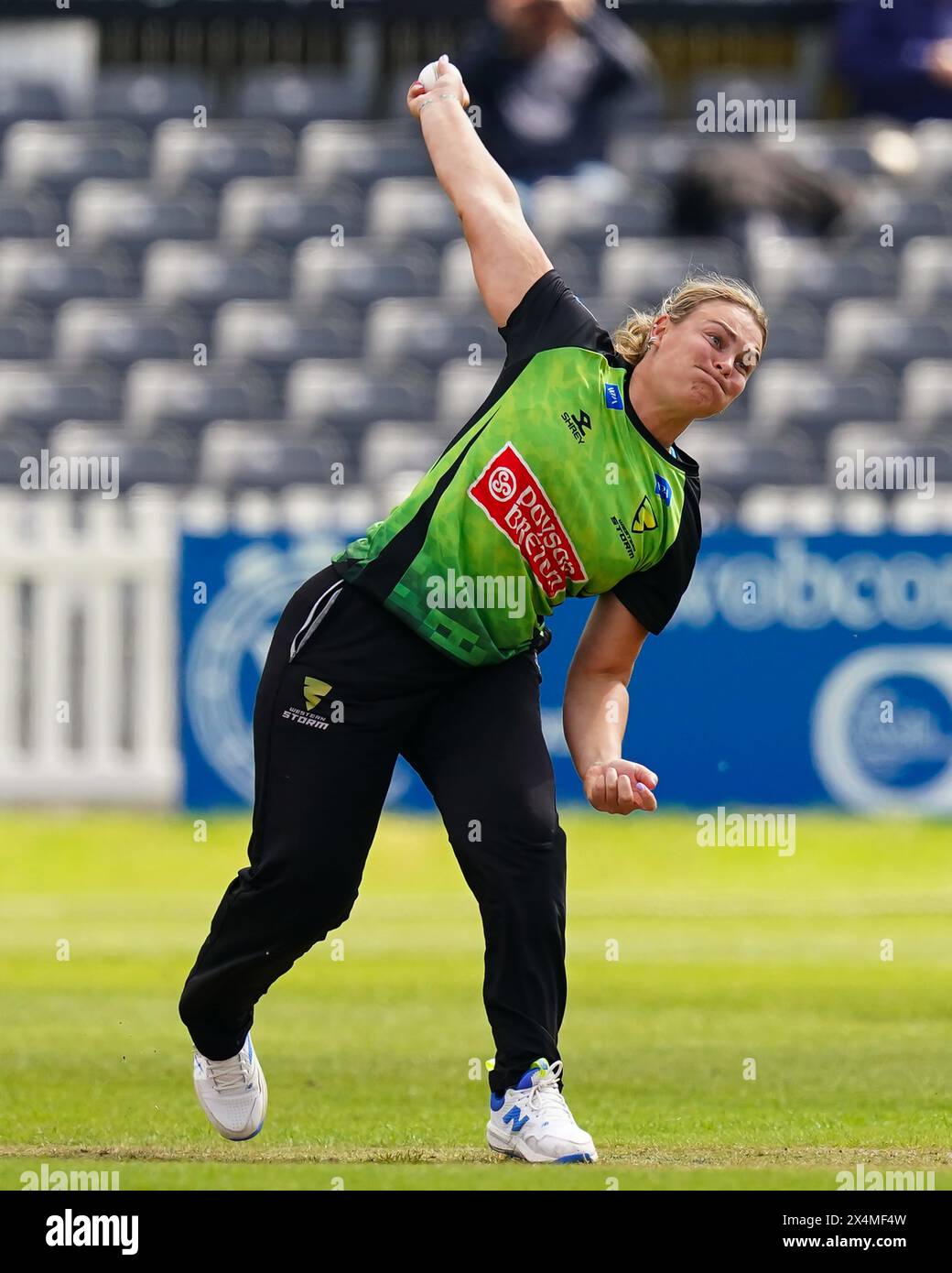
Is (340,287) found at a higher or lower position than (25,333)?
higher

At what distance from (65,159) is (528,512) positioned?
14894mm

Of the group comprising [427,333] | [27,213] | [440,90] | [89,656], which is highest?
[27,213]

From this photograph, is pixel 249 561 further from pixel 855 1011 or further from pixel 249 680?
pixel 855 1011

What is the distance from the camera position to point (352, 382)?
56.5 ft

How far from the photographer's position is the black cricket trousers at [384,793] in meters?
5.23

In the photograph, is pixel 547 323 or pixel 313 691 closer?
pixel 313 691

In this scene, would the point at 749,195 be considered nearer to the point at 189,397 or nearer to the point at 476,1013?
the point at 189,397

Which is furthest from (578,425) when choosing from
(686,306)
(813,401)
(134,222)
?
(134,222)

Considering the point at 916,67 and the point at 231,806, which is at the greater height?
the point at 916,67

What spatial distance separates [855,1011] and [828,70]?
13.5 meters

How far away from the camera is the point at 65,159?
758 inches

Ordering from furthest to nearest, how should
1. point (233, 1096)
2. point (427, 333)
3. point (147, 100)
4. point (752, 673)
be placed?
point (147, 100) < point (427, 333) < point (752, 673) < point (233, 1096)

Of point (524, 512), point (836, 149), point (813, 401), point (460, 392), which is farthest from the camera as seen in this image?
point (836, 149)
